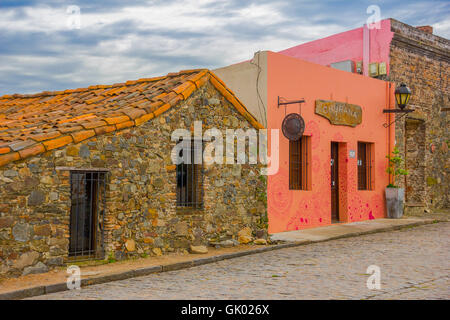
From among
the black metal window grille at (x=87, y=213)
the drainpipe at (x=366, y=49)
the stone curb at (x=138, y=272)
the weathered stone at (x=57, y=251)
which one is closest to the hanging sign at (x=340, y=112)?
the drainpipe at (x=366, y=49)

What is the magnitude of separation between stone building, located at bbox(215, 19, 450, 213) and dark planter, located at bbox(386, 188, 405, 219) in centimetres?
163

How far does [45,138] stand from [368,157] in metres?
11.0

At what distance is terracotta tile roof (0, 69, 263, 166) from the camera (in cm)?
731

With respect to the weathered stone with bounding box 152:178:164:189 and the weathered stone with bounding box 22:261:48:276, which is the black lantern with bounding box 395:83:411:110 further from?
the weathered stone with bounding box 22:261:48:276

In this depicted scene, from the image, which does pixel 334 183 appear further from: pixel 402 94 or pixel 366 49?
pixel 366 49

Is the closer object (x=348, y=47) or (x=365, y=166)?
(x=365, y=166)

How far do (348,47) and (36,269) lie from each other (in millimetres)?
12980

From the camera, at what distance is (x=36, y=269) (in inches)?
279

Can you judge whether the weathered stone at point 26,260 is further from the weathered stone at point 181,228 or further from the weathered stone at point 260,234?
the weathered stone at point 260,234

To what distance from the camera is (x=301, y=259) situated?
8.84m

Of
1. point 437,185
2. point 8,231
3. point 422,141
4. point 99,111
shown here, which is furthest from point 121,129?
point 437,185

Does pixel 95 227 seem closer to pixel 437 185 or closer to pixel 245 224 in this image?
pixel 245 224

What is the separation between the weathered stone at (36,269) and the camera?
695 centimetres

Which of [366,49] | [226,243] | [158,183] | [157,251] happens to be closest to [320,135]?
[366,49]
